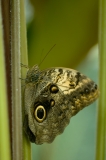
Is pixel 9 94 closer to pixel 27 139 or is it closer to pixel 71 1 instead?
pixel 27 139

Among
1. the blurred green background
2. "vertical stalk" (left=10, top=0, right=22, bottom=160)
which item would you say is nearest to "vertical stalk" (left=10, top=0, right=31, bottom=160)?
"vertical stalk" (left=10, top=0, right=22, bottom=160)

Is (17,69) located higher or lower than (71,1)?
lower

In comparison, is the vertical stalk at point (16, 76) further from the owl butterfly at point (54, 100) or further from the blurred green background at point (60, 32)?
the blurred green background at point (60, 32)

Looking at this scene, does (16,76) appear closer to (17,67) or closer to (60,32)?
(17,67)

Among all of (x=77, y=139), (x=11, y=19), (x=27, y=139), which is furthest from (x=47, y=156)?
(x=11, y=19)
